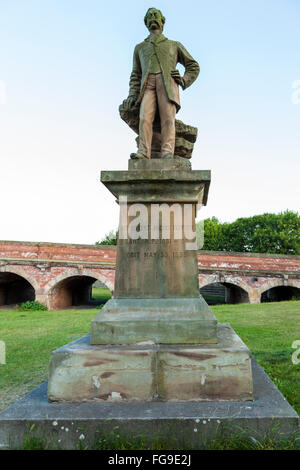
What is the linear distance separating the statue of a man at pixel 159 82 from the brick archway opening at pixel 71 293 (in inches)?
745

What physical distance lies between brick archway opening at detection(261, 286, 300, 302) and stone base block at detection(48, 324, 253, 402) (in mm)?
21717

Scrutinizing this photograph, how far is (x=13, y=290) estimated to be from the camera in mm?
25438

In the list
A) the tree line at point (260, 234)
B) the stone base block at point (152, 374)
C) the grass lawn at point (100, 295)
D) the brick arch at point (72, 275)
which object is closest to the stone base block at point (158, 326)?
the stone base block at point (152, 374)

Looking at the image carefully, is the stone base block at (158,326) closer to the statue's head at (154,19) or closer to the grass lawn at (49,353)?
the grass lawn at (49,353)

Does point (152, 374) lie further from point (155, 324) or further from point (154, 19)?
point (154, 19)

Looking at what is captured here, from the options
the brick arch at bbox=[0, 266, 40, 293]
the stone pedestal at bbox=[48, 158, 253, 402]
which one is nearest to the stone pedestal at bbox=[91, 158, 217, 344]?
the stone pedestal at bbox=[48, 158, 253, 402]

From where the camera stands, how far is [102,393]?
2.13m

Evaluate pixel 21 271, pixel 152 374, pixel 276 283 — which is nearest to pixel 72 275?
pixel 21 271

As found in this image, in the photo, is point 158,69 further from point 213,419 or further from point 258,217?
point 258,217

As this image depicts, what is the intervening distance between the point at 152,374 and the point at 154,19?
3441 mm

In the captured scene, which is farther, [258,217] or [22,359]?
[258,217]

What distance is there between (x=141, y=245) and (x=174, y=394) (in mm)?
1220

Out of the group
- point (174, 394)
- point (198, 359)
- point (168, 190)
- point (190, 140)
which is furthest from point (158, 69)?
point (174, 394)
